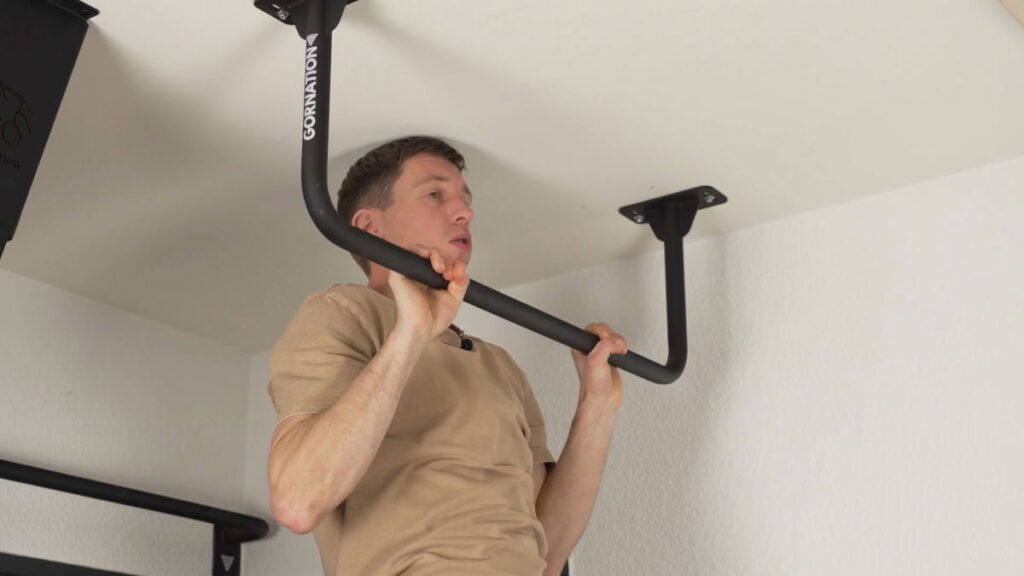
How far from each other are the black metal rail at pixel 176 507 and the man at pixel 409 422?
2.23 ft

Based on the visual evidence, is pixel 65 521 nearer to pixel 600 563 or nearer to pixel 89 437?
pixel 89 437

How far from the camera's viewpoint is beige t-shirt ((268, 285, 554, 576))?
149 centimetres

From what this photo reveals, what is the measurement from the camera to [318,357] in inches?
59.0

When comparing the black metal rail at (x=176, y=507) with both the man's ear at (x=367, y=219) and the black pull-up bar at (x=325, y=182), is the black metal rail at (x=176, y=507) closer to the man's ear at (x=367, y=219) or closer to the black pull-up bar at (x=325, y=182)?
the man's ear at (x=367, y=219)

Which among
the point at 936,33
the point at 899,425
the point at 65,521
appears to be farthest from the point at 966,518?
the point at 65,521

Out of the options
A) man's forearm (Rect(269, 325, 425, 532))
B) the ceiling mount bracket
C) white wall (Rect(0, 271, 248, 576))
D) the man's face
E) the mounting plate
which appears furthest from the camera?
white wall (Rect(0, 271, 248, 576))

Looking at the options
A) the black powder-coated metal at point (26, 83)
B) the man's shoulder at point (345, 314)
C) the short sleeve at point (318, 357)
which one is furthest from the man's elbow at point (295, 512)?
the black powder-coated metal at point (26, 83)

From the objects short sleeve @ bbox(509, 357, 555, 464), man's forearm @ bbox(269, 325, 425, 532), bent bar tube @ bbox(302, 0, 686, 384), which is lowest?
man's forearm @ bbox(269, 325, 425, 532)

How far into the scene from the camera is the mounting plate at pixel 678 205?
2033mm

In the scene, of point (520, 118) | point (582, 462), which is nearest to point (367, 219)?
point (520, 118)

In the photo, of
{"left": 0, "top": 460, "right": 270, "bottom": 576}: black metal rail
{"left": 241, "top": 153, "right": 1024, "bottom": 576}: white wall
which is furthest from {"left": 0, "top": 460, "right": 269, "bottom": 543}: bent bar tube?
{"left": 241, "top": 153, "right": 1024, "bottom": 576}: white wall

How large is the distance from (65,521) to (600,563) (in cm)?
93

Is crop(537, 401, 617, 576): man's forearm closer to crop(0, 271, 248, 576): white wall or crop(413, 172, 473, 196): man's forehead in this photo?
crop(413, 172, 473, 196): man's forehead

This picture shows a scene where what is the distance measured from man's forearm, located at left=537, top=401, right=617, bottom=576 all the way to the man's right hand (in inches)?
17.3
